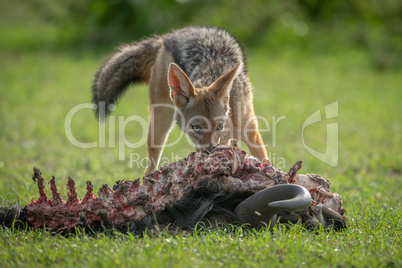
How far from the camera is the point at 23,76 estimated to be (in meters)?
12.5

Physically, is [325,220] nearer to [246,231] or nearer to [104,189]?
[246,231]

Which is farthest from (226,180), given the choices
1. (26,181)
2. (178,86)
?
(26,181)

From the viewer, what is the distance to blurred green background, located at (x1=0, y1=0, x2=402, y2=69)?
14.5m

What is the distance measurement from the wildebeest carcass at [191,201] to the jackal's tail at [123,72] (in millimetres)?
2658

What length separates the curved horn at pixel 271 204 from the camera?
129 inches

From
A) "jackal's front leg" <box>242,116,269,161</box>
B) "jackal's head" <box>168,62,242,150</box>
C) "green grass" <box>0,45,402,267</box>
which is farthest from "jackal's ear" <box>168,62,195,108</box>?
"green grass" <box>0,45,402,267</box>

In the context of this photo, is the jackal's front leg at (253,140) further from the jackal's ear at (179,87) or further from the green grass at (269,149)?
the green grass at (269,149)

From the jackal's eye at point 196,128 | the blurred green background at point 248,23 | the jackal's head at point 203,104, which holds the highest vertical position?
the blurred green background at point 248,23

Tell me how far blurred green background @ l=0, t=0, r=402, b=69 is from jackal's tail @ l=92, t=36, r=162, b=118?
7882mm

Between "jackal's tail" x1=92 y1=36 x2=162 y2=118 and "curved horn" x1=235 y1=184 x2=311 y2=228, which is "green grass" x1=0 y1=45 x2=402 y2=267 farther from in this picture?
"jackal's tail" x1=92 y1=36 x2=162 y2=118

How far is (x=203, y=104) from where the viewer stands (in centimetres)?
511

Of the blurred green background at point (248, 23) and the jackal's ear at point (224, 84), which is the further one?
the blurred green background at point (248, 23)

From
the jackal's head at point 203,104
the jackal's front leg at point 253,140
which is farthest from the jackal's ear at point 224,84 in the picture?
the jackal's front leg at point 253,140

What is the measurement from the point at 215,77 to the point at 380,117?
5.43m
